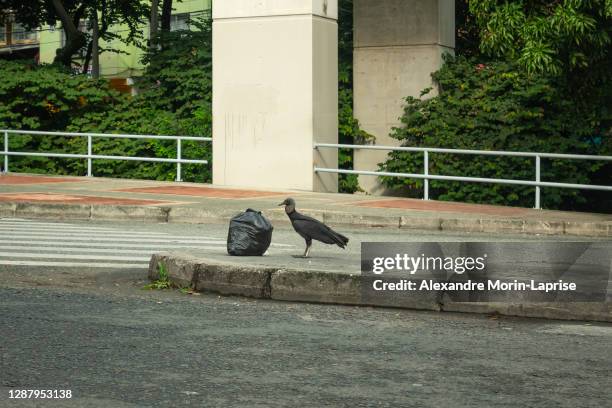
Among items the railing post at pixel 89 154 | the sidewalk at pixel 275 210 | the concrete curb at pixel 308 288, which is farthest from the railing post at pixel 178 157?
the concrete curb at pixel 308 288

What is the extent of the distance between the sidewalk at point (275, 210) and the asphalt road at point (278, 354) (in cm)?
695

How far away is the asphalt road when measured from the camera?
6.29 m

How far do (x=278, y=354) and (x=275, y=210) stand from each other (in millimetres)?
9749

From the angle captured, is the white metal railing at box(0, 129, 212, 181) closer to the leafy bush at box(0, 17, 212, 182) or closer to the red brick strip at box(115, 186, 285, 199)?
the leafy bush at box(0, 17, 212, 182)

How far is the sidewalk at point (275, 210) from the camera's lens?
53.1ft

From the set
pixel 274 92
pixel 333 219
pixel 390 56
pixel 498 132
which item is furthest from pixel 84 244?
pixel 390 56

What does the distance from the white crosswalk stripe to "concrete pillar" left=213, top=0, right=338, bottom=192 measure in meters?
5.60

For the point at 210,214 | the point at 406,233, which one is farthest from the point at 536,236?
the point at 210,214

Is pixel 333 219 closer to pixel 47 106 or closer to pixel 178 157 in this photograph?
pixel 178 157

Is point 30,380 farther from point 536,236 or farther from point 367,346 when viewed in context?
point 536,236

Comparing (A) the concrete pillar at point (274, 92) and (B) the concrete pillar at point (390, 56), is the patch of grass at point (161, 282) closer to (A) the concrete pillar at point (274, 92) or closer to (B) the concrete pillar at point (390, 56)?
(A) the concrete pillar at point (274, 92)

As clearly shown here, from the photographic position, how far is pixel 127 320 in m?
8.51

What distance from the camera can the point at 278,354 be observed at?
Result: 732 centimetres

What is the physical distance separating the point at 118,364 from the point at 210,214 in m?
10.2
